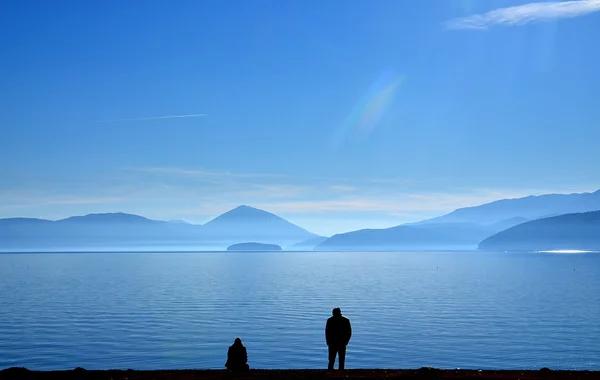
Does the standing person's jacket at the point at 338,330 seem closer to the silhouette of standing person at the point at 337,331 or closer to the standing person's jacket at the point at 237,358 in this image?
the silhouette of standing person at the point at 337,331

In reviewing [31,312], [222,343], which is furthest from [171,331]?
[31,312]

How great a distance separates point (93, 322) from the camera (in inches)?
2530

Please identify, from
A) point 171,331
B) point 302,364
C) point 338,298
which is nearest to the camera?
point 302,364

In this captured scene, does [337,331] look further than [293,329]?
No

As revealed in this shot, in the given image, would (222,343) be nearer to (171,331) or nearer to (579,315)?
(171,331)
